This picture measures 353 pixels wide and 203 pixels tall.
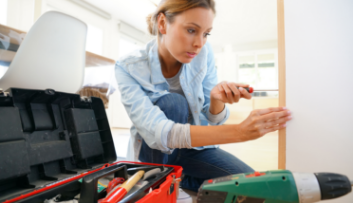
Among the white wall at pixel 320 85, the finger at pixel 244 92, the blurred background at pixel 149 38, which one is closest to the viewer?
the white wall at pixel 320 85

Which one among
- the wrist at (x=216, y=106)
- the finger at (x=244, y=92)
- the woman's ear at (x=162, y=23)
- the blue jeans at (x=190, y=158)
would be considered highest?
the woman's ear at (x=162, y=23)

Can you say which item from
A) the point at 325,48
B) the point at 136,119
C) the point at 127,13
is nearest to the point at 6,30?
the point at 136,119

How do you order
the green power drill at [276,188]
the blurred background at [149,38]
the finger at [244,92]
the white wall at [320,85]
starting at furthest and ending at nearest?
the blurred background at [149,38], the finger at [244,92], the white wall at [320,85], the green power drill at [276,188]

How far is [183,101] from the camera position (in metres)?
0.72

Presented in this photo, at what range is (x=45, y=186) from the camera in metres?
0.48

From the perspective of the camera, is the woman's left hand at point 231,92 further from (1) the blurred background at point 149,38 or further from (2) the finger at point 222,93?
(1) the blurred background at point 149,38

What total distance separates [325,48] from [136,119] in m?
0.50

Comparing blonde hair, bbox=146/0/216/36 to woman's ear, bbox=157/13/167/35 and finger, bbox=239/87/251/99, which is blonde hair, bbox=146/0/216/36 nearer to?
woman's ear, bbox=157/13/167/35

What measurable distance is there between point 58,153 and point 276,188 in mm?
531

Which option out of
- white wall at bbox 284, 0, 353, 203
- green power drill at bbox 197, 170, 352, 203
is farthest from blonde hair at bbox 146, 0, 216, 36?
green power drill at bbox 197, 170, 352, 203

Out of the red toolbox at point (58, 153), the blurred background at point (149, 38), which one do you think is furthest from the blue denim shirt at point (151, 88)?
the blurred background at point (149, 38)

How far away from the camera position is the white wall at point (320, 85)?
433 millimetres

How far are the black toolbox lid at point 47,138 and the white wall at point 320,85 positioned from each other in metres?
0.55

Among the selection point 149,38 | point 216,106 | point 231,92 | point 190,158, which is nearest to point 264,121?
point 231,92
